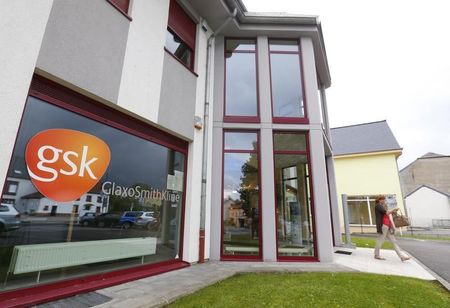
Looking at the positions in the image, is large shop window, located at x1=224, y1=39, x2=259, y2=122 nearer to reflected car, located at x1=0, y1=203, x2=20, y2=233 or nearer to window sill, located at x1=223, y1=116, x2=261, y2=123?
window sill, located at x1=223, y1=116, x2=261, y2=123

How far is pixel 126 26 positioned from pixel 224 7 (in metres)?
3.55

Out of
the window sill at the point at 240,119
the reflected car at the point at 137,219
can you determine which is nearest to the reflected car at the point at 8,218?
the reflected car at the point at 137,219

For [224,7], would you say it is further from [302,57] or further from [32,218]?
[32,218]

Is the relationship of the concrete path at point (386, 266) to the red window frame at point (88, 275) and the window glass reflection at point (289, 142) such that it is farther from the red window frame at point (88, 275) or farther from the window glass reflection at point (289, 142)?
the red window frame at point (88, 275)

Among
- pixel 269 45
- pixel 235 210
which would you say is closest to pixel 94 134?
pixel 235 210

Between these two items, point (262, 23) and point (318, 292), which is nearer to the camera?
point (318, 292)

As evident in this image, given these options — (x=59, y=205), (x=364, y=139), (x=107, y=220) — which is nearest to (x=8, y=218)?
(x=59, y=205)

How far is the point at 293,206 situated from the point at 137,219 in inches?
176

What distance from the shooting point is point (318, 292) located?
4.07 meters

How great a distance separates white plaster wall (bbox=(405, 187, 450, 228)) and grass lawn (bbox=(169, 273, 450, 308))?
113 feet

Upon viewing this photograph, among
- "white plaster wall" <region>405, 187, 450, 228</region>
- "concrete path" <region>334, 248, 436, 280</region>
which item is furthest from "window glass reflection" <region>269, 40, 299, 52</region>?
"white plaster wall" <region>405, 187, 450, 228</region>

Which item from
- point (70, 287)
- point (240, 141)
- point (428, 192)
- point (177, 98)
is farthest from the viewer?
point (428, 192)

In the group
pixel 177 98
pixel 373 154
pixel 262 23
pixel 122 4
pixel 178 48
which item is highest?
pixel 262 23

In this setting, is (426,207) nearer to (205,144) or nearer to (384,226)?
(384,226)
